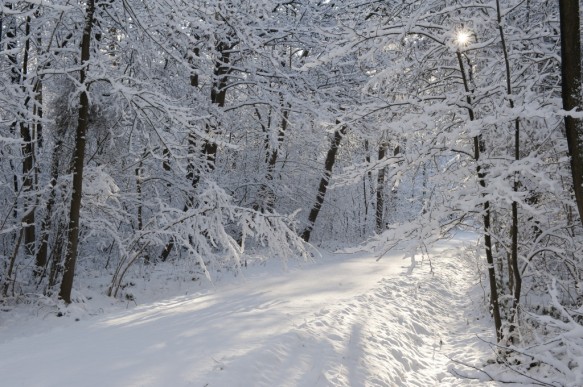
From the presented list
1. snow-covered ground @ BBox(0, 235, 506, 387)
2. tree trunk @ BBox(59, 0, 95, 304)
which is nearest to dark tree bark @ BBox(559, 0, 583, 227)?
snow-covered ground @ BBox(0, 235, 506, 387)

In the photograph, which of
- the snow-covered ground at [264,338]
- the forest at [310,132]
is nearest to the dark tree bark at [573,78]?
the forest at [310,132]

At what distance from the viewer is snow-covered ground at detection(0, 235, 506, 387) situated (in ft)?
14.6

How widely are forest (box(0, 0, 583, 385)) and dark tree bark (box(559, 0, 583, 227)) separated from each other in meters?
0.02

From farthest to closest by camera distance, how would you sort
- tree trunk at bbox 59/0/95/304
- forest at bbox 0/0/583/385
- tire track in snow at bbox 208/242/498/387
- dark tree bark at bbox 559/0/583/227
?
tree trunk at bbox 59/0/95/304 < forest at bbox 0/0/583/385 < tire track in snow at bbox 208/242/498/387 < dark tree bark at bbox 559/0/583/227

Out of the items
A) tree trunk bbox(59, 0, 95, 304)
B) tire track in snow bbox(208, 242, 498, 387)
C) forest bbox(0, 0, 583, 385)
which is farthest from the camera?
tree trunk bbox(59, 0, 95, 304)

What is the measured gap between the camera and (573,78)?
450 cm

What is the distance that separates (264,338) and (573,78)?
440cm

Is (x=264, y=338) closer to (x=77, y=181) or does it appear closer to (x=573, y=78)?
(x=573, y=78)

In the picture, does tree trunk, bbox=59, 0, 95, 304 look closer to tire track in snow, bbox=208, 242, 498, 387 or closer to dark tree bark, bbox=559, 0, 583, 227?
tire track in snow, bbox=208, 242, 498, 387

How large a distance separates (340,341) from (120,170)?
6737mm

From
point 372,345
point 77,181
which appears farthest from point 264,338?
point 77,181

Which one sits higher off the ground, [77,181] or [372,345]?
[77,181]

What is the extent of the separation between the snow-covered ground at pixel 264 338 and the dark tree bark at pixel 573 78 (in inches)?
69.5

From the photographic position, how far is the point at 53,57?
27.5 ft
